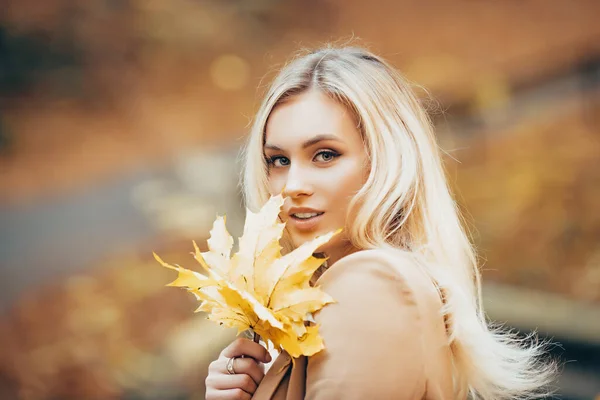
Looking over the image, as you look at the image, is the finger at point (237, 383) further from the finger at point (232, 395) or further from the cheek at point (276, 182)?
the cheek at point (276, 182)

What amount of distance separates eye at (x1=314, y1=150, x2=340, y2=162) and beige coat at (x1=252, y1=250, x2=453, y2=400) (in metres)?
0.22

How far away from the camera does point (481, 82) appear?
387 centimetres

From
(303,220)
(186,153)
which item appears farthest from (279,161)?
(186,153)

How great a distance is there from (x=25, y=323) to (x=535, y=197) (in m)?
2.77

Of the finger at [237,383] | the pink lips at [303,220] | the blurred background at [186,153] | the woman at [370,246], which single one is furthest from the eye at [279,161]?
the blurred background at [186,153]

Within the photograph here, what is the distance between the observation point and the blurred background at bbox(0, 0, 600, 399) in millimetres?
3795

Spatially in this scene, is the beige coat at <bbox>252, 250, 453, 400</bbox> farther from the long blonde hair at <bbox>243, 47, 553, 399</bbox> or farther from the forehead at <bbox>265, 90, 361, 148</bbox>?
the forehead at <bbox>265, 90, 361, 148</bbox>

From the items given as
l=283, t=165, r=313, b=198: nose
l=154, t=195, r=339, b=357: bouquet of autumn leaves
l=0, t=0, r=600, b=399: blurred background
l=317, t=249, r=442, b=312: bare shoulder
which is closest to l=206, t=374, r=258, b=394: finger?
l=154, t=195, r=339, b=357: bouquet of autumn leaves

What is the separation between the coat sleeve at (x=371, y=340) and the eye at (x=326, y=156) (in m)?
0.24

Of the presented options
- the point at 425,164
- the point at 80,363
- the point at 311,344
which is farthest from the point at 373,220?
the point at 80,363

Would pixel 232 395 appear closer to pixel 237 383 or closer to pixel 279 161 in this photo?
pixel 237 383

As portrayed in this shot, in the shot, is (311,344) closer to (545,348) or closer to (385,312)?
(385,312)

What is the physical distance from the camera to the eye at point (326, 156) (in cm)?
129

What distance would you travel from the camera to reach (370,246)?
1254 mm
